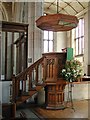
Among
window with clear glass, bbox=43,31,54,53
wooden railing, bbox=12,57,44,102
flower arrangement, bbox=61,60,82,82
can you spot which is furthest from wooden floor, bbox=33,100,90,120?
window with clear glass, bbox=43,31,54,53

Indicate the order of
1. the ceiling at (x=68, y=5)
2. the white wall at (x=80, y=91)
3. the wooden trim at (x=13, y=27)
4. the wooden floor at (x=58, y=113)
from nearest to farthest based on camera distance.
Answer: the wooden floor at (x=58, y=113) < the wooden trim at (x=13, y=27) < the white wall at (x=80, y=91) < the ceiling at (x=68, y=5)

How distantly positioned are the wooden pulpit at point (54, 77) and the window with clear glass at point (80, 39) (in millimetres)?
7611

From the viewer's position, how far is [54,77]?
586 cm

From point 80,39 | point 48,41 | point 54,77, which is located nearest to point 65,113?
point 54,77

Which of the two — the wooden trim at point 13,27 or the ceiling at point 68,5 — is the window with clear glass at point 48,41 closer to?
the ceiling at point 68,5

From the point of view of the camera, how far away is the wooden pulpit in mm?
5863

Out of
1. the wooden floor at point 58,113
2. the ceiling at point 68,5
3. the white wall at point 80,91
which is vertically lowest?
the wooden floor at point 58,113

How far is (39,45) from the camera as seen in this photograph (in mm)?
7031

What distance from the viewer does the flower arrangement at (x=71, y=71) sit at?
579 centimetres

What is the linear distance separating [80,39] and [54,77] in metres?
8.27

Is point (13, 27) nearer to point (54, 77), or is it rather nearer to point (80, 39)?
point (54, 77)

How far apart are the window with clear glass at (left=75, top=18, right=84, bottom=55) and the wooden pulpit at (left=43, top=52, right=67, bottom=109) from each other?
Result: 25.0ft

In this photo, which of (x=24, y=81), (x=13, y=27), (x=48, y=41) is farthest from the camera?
(x=48, y=41)

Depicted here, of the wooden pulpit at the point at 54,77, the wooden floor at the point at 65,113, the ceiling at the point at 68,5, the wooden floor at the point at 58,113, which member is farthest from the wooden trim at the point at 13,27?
the ceiling at the point at 68,5
